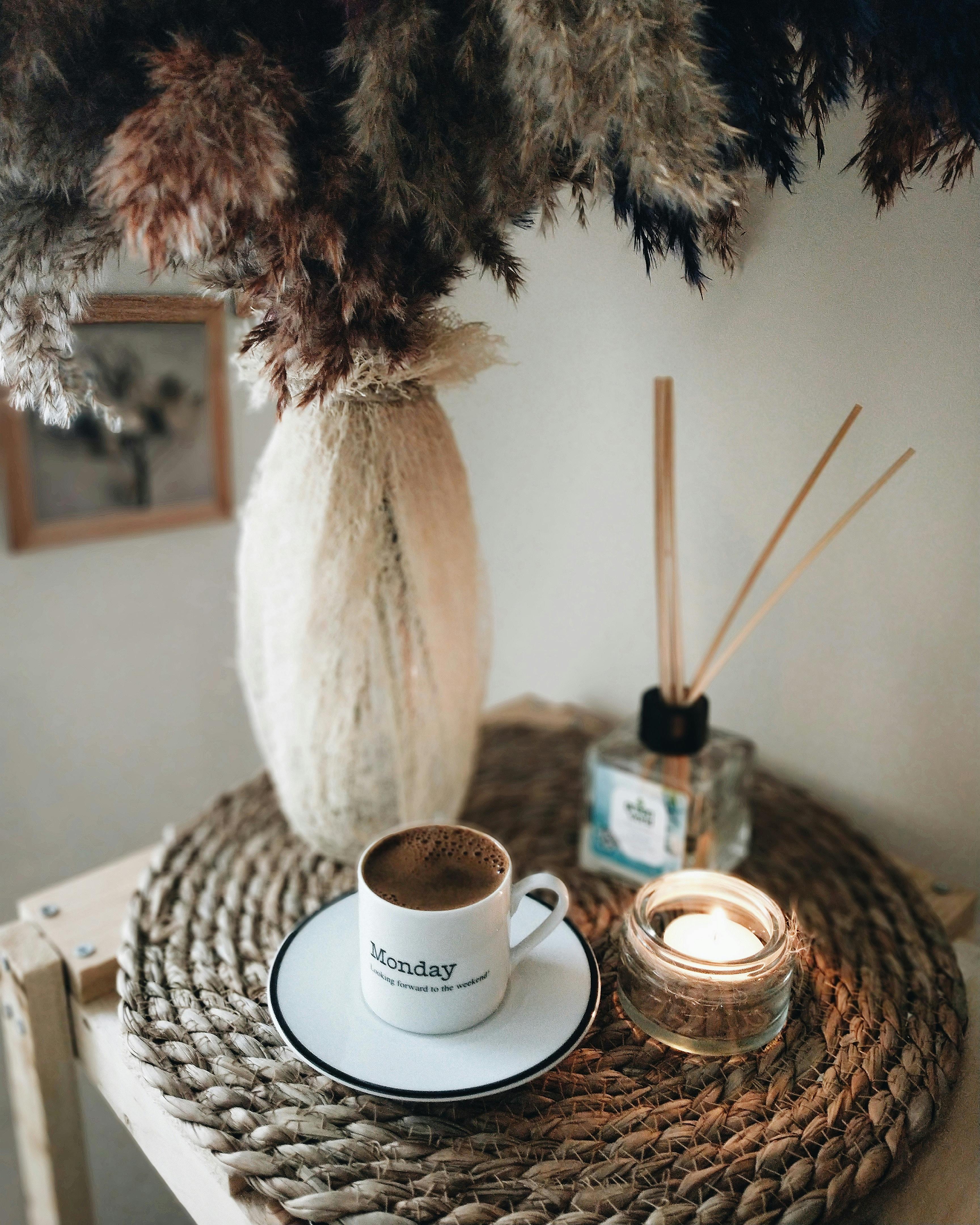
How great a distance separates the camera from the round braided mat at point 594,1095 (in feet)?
1.41

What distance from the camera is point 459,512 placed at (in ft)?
2.00

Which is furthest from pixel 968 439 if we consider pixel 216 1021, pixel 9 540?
pixel 9 540

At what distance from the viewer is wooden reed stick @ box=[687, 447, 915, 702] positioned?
0.57m

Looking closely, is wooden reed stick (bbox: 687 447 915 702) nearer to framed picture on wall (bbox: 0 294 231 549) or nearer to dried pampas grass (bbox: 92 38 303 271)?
dried pampas grass (bbox: 92 38 303 271)

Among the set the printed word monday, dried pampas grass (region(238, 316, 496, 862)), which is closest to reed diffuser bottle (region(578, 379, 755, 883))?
dried pampas grass (region(238, 316, 496, 862))

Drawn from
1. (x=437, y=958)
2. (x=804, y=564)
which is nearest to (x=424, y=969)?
(x=437, y=958)

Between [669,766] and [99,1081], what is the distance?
1.37 feet

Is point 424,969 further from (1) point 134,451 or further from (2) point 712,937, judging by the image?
(1) point 134,451

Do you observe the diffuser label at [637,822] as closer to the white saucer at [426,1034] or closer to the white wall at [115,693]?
the white saucer at [426,1034]

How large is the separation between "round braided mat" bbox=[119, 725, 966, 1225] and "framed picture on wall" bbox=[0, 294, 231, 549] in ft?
1.92

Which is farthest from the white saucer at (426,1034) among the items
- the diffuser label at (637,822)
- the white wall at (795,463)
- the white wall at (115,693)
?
the white wall at (115,693)

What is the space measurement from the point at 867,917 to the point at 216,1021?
41 centimetres

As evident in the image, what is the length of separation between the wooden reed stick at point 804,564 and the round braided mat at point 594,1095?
160 millimetres

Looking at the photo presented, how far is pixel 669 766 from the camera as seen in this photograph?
643 millimetres
